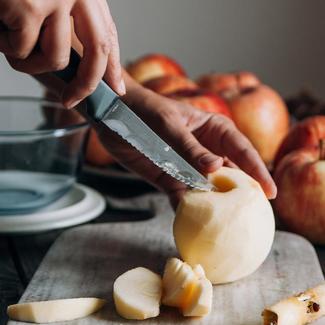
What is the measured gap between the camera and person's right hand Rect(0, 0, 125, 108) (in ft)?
2.45

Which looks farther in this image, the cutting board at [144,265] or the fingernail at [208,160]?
the fingernail at [208,160]

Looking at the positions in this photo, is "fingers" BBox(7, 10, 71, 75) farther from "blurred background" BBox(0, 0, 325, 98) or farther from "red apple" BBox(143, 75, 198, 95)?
"blurred background" BBox(0, 0, 325, 98)

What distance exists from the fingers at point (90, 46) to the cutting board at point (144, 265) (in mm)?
241

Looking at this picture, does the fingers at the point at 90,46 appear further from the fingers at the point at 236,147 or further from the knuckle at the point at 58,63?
the fingers at the point at 236,147

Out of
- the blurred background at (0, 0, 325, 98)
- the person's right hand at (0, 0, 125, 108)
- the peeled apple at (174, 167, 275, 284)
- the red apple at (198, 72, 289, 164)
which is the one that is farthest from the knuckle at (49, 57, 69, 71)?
the blurred background at (0, 0, 325, 98)

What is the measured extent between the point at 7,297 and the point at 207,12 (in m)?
1.56

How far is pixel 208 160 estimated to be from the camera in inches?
40.3

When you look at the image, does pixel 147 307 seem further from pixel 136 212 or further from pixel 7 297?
pixel 136 212

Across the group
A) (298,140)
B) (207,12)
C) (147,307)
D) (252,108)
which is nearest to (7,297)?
(147,307)

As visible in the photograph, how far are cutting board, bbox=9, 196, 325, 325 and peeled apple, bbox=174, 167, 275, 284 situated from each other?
0.10 feet

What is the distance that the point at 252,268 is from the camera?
983mm

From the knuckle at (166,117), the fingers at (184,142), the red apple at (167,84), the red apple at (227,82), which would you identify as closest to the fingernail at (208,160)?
the fingers at (184,142)

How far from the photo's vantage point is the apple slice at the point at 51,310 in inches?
33.8

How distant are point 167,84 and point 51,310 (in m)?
0.76
